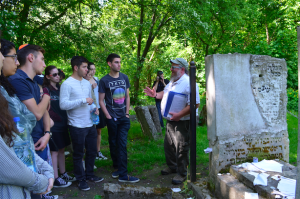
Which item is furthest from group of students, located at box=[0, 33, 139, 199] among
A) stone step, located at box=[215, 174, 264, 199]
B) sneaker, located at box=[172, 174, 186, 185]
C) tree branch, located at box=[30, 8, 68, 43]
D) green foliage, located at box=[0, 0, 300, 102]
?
tree branch, located at box=[30, 8, 68, 43]

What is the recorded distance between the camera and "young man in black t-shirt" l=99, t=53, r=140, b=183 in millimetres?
4434

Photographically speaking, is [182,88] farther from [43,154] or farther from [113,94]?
[43,154]

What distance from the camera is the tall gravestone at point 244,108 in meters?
3.59

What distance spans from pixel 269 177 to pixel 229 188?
0.52 meters

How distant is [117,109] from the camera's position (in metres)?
4.54

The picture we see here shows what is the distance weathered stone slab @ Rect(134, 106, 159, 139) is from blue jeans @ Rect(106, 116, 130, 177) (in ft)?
7.30

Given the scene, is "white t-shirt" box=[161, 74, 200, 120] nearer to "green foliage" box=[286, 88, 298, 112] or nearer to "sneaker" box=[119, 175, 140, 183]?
"sneaker" box=[119, 175, 140, 183]

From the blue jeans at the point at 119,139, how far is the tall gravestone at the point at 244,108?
1.56 metres

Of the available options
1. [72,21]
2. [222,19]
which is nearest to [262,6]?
[222,19]

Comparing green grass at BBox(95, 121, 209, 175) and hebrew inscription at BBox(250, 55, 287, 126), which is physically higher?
hebrew inscription at BBox(250, 55, 287, 126)

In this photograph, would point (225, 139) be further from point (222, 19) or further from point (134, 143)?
point (222, 19)

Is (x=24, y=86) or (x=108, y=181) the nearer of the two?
(x=24, y=86)

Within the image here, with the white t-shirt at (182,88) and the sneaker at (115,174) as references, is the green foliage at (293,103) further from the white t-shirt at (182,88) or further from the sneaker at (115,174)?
the sneaker at (115,174)

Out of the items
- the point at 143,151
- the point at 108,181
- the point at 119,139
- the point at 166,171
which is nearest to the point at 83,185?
the point at 108,181
